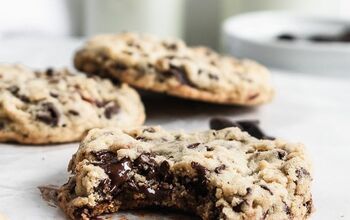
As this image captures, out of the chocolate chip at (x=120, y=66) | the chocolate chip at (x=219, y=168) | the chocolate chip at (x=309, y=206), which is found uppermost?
the chocolate chip at (x=120, y=66)

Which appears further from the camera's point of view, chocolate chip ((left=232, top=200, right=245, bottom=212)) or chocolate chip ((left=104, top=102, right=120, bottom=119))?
chocolate chip ((left=104, top=102, right=120, bottom=119))

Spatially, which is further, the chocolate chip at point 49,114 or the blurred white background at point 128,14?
the blurred white background at point 128,14

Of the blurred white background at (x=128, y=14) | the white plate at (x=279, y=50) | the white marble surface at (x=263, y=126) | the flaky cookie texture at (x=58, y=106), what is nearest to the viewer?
the white marble surface at (x=263, y=126)

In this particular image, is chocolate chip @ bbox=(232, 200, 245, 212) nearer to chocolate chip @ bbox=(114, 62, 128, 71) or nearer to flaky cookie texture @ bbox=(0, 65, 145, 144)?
flaky cookie texture @ bbox=(0, 65, 145, 144)

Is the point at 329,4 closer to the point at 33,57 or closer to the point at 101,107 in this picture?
the point at 33,57

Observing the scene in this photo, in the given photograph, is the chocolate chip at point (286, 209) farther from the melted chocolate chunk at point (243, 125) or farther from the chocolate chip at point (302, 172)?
the melted chocolate chunk at point (243, 125)

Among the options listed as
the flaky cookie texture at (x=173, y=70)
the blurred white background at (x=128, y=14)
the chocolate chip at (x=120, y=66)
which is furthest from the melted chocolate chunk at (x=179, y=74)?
the blurred white background at (x=128, y=14)

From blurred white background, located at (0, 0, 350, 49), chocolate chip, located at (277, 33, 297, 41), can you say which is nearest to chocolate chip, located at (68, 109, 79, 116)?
blurred white background, located at (0, 0, 350, 49)
